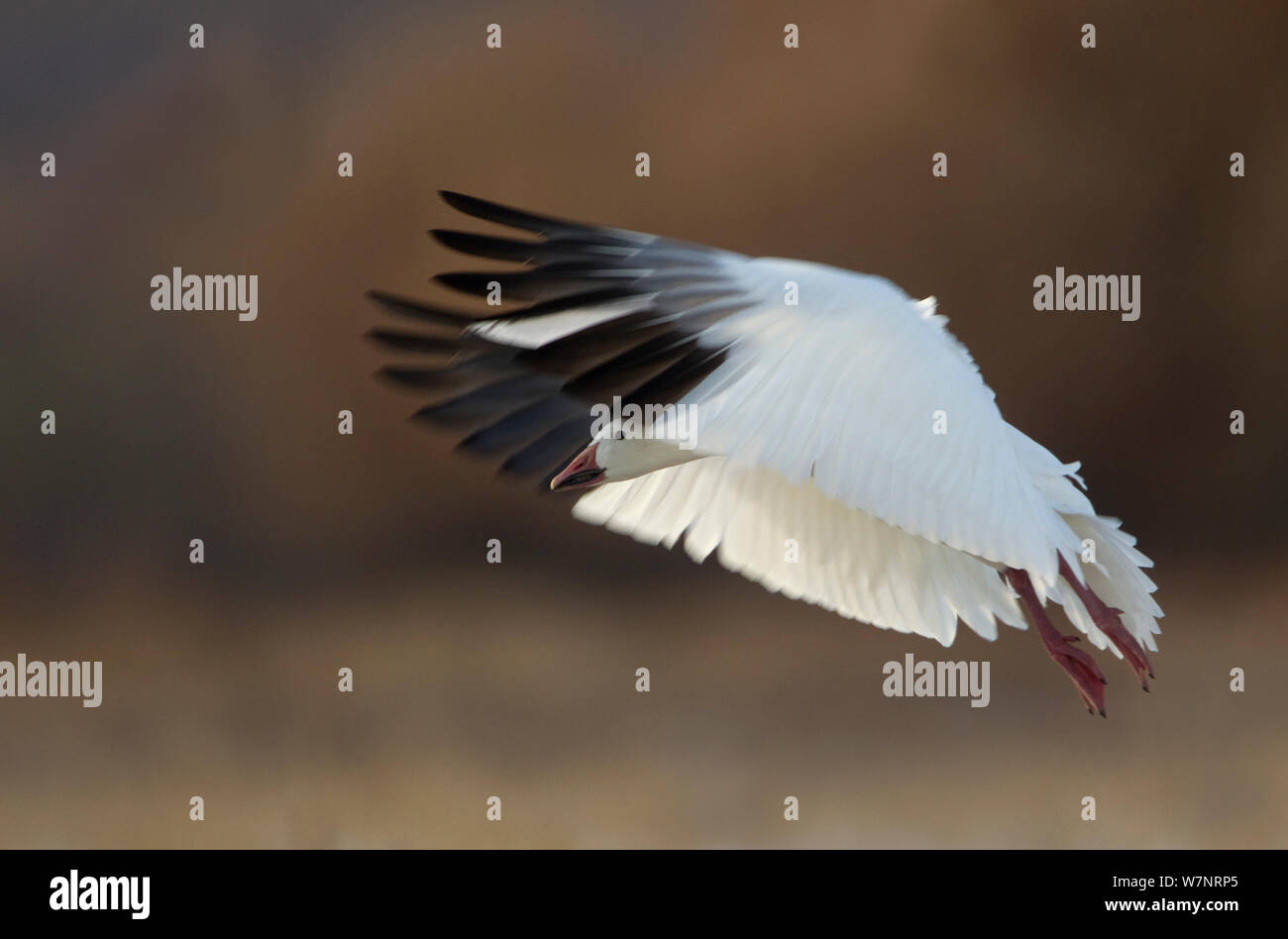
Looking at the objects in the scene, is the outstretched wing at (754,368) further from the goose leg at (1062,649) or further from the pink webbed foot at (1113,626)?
the goose leg at (1062,649)

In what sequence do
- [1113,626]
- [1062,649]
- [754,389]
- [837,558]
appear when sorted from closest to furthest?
1. [754,389]
2. [1113,626]
3. [1062,649]
4. [837,558]

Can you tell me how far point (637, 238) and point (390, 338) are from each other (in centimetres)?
34

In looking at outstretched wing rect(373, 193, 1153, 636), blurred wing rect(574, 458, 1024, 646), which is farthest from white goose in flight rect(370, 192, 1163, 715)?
blurred wing rect(574, 458, 1024, 646)

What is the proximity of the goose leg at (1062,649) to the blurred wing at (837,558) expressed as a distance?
3.8 inches

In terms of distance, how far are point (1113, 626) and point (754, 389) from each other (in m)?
0.69

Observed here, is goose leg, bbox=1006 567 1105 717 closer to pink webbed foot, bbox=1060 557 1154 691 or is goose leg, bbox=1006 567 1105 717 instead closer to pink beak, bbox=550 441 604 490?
pink webbed foot, bbox=1060 557 1154 691

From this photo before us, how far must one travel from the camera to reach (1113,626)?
70.5 inches

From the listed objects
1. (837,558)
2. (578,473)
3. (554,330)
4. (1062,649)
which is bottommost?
(1062,649)

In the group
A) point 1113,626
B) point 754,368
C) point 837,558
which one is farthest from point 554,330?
point 1113,626

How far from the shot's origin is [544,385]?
1673 millimetres

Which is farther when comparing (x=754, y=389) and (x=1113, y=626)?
(x=1113, y=626)

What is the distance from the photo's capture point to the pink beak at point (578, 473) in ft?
5.97

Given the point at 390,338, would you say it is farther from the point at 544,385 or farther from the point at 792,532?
the point at 792,532

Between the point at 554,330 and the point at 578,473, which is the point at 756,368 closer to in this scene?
the point at 554,330
